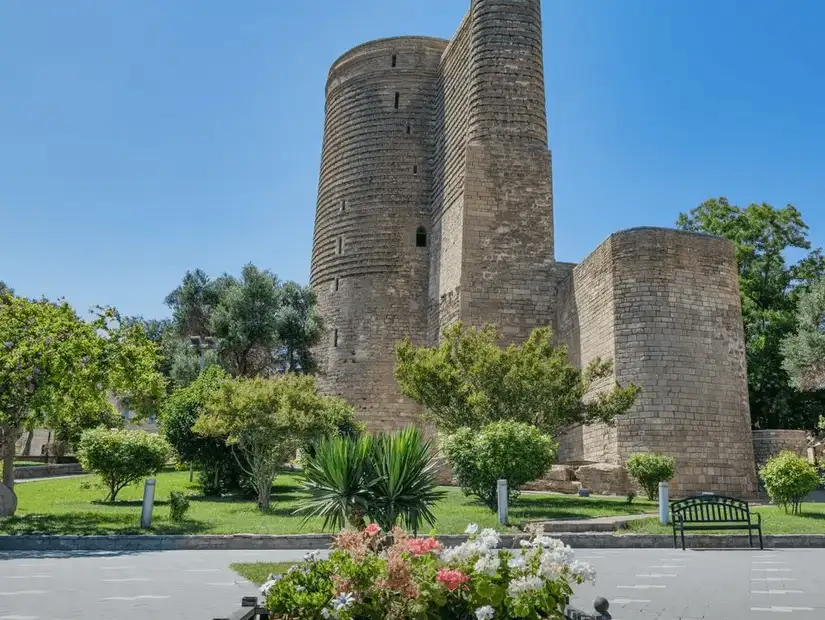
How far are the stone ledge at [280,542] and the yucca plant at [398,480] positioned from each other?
2.25m

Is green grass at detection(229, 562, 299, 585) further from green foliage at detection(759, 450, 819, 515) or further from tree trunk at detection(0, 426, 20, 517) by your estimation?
green foliage at detection(759, 450, 819, 515)

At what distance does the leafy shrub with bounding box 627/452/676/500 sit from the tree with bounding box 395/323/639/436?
3.43ft

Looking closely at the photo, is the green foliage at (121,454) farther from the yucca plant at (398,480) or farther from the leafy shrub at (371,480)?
the yucca plant at (398,480)

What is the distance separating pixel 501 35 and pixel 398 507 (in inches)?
736

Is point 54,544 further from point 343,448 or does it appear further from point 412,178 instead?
point 412,178

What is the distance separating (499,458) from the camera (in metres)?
12.2

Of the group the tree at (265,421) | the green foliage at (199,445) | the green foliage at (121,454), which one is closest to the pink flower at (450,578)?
the tree at (265,421)

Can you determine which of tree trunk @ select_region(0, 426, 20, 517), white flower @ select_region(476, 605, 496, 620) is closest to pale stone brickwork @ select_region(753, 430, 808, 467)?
tree trunk @ select_region(0, 426, 20, 517)

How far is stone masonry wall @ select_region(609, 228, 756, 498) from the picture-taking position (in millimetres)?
16766

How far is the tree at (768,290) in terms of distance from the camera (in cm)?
2452

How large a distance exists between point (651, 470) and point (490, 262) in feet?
26.2

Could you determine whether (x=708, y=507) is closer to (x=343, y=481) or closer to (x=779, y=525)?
(x=779, y=525)

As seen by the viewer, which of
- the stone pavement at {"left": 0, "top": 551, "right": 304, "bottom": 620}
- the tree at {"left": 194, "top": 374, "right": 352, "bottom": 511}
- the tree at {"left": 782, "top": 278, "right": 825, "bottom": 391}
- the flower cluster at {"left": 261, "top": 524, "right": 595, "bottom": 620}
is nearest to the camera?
the flower cluster at {"left": 261, "top": 524, "right": 595, "bottom": 620}

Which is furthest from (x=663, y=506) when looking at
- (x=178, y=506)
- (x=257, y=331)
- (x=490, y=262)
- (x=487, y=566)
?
(x=257, y=331)
